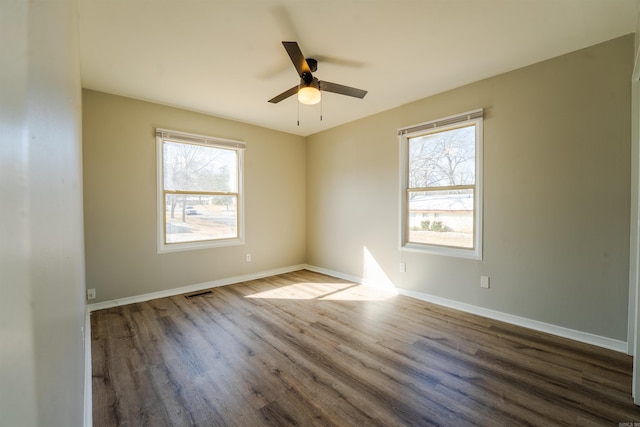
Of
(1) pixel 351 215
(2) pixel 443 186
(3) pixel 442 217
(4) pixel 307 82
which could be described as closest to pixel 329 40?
(4) pixel 307 82

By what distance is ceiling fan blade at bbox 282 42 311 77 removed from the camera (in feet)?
6.31

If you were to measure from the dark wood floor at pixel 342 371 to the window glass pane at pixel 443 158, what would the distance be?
165cm

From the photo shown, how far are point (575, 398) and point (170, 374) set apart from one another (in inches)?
114

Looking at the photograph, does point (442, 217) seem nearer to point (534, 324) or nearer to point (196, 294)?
point (534, 324)

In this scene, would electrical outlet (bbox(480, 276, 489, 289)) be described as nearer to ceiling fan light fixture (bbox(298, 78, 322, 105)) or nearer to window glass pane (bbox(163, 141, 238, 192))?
ceiling fan light fixture (bbox(298, 78, 322, 105))

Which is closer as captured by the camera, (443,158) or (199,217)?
(443,158)

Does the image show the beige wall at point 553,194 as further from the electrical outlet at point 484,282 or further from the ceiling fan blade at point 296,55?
the ceiling fan blade at point 296,55

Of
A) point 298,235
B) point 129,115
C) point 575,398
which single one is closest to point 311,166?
point 298,235

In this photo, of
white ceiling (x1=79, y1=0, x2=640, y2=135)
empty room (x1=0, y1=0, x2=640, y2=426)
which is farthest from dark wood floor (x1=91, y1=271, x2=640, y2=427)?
white ceiling (x1=79, y1=0, x2=640, y2=135)

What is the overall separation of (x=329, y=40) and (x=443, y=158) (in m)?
2.05

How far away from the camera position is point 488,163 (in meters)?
2.96

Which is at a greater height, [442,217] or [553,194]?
[553,194]

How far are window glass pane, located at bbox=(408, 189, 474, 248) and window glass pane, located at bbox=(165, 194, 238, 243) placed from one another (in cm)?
286

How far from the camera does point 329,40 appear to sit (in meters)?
2.27
